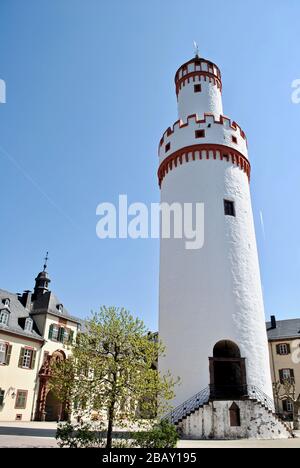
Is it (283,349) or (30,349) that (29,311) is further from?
(283,349)

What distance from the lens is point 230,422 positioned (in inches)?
628

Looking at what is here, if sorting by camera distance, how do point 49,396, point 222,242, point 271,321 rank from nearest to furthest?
point 222,242 → point 49,396 → point 271,321

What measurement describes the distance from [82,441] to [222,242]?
12903 millimetres

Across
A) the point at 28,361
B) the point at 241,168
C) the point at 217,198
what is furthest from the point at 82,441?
the point at 28,361

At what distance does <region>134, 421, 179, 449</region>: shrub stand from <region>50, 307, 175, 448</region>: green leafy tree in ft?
1.45

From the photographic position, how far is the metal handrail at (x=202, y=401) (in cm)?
1697

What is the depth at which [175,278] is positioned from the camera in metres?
20.7

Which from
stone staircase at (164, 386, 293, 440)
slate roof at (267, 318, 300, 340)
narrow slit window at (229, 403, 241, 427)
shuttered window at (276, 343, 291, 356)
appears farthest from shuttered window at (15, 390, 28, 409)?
slate roof at (267, 318, 300, 340)

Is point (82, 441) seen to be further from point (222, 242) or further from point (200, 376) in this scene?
point (222, 242)

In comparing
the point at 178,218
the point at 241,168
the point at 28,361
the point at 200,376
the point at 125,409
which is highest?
the point at 241,168

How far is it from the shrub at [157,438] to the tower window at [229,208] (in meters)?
13.5

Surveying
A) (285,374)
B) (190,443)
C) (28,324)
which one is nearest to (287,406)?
(285,374)
